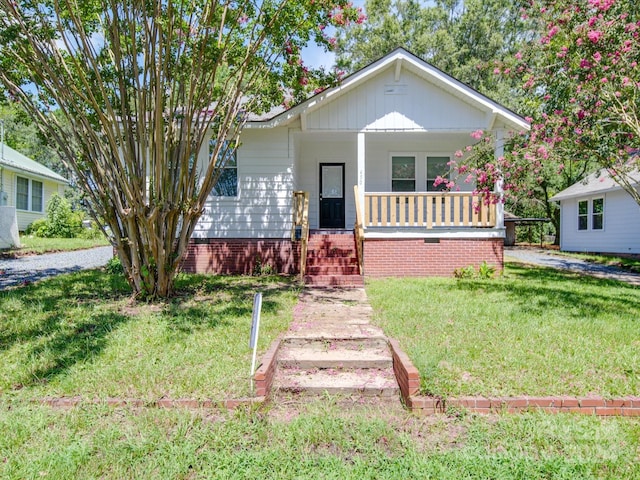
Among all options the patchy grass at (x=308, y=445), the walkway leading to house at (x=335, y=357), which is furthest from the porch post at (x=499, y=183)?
the patchy grass at (x=308, y=445)

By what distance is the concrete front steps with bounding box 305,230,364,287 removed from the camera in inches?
334

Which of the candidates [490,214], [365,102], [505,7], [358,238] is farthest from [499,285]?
[505,7]

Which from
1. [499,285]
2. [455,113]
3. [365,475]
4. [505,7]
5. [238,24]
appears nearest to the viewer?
[365,475]

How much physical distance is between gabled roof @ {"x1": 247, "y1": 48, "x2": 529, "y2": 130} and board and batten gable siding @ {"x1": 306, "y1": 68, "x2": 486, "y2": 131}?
17 cm

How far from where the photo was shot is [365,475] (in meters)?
2.60

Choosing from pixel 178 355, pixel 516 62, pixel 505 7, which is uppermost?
pixel 505 7

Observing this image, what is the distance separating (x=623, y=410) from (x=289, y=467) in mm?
2688

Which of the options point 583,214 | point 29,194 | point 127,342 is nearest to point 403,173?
point 127,342

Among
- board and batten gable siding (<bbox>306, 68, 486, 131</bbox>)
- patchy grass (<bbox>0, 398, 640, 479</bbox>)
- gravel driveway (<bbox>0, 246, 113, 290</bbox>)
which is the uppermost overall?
board and batten gable siding (<bbox>306, 68, 486, 131</bbox>)

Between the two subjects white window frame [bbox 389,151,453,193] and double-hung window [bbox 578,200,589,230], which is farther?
double-hung window [bbox 578,200,589,230]

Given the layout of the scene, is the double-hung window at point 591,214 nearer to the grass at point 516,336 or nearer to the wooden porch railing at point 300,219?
the grass at point 516,336

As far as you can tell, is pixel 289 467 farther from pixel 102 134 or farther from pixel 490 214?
pixel 490 214

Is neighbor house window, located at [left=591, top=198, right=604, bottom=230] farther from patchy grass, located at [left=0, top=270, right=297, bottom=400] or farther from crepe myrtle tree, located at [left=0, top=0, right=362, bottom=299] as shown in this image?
patchy grass, located at [left=0, top=270, right=297, bottom=400]

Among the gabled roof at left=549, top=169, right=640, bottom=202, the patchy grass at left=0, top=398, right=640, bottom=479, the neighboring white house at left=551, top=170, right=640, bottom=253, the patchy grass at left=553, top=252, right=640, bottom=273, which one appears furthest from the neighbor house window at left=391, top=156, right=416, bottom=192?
the patchy grass at left=0, top=398, right=640, bottom=479
